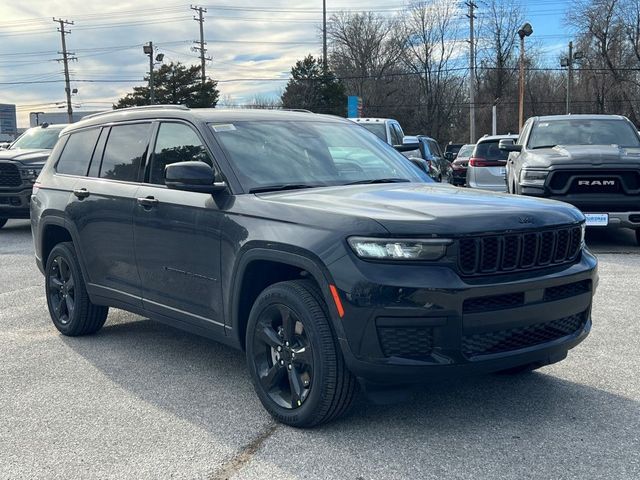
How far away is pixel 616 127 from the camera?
35.7 feet

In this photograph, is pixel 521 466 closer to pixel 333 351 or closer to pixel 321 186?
pixel 333 351

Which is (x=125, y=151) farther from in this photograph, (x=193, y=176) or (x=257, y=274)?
→ (x=257, y=274)

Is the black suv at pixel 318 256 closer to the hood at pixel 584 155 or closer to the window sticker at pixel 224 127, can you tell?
the window sticker at pixel 224 127

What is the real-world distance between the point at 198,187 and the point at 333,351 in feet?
4.39

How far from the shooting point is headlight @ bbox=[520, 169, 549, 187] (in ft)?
32.1

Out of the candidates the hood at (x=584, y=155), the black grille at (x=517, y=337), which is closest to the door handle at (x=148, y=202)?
the black grille at (x=517, y=337)

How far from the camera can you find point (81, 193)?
5496 millimetres

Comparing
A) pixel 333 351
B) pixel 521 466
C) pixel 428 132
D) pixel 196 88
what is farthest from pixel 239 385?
pixel 428 132


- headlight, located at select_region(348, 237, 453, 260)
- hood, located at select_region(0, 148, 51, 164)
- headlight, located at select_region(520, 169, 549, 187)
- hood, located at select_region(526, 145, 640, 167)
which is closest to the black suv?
headlight, located at select_region(348, 237, 453, 260)

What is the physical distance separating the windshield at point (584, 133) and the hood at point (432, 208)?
23.5 feet

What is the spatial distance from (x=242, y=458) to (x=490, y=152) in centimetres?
1246

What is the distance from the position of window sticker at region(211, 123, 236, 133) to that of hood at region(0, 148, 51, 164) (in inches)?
375

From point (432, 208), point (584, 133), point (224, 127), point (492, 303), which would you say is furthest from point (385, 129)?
point (492, 303)

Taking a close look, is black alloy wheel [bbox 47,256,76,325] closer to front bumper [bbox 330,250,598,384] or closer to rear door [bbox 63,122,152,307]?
rear door [bbox 63,122,152,307]
